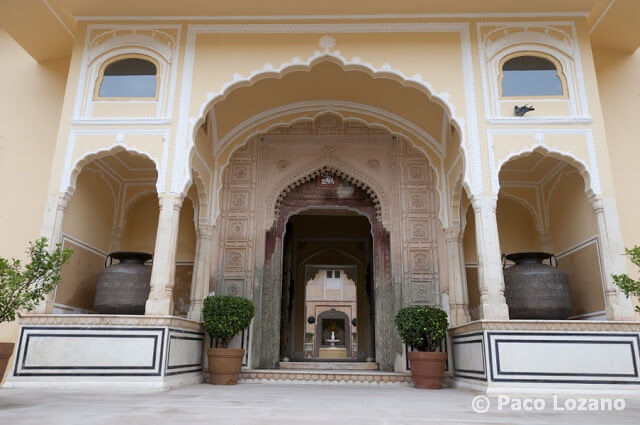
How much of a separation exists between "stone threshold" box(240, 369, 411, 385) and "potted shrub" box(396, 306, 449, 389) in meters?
A: 0.36

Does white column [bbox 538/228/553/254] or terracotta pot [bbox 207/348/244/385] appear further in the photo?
white column [bbox 538/228/553/254]

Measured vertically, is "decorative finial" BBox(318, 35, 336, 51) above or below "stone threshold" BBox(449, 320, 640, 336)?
above

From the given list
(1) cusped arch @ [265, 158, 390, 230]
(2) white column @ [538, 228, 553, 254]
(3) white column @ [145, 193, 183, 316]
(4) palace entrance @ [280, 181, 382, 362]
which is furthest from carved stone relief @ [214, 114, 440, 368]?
(3) white column @ [145, 193, 183, 316]

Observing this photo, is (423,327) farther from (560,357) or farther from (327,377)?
(560,357)

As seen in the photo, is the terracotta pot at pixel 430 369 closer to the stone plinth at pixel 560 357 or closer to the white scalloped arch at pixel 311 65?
the stone plinth at pixel 560 357

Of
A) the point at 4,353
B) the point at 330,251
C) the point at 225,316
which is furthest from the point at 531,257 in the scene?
the point at 330,251

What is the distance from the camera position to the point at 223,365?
5.35 meters

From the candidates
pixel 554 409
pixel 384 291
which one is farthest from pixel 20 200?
pixel 554 409

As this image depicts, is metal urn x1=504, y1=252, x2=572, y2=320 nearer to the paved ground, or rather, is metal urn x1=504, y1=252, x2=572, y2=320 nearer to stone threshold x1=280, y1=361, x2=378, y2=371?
the paved ground

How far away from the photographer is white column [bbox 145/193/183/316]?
15.4 ft

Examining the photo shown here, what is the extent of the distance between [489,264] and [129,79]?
4.43m

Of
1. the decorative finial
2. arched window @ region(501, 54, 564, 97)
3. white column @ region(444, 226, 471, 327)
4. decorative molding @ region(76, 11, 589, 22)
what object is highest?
decorative molding @ region(76, 11, 589, 22)

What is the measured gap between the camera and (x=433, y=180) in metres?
6.84

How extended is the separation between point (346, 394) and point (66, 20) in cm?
525
